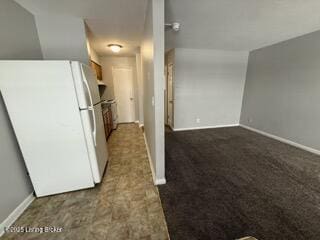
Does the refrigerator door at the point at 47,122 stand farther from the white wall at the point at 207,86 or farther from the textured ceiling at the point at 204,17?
the white wall at the point at 207,86

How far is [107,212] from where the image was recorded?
156cm

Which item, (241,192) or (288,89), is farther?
(288,89)

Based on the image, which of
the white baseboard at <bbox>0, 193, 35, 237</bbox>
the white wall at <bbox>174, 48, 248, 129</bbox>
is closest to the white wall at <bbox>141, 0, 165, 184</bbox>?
the white baseboard at <bbox>0, 193, 35, 237</bbox>

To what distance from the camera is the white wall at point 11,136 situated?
144 cm

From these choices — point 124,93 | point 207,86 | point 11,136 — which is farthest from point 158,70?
point 124,93

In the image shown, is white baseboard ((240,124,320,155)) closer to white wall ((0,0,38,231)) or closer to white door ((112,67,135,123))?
white door ((112,67,135,123))

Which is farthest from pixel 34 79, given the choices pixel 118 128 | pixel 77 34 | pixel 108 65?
pixel 108 65

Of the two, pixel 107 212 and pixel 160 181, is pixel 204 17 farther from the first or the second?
pixel 107 212

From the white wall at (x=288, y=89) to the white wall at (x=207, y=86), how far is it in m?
0.42

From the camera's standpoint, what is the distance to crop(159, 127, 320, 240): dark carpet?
1.36m

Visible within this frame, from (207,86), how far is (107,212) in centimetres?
402

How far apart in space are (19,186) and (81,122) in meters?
1.03

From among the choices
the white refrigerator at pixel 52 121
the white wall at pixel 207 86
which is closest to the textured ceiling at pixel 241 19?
the white wall at pixel 207 86

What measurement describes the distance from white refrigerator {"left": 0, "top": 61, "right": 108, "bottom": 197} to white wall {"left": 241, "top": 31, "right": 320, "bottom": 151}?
4195 mm
